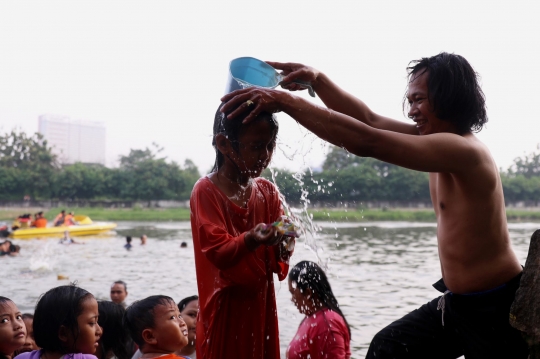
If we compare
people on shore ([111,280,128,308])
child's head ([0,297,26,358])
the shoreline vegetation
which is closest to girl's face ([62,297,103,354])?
child's head ([0,297,26,358])

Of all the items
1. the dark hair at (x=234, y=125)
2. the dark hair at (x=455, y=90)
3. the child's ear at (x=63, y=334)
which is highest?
the dark hair at (x=455, y=90)

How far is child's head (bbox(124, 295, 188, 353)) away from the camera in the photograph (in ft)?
10.9

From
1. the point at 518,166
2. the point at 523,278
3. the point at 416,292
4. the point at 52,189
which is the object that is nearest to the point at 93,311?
the point at 523,278

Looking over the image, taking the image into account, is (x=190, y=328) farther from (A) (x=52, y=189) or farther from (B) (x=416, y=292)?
(A) (x=52, y=189)

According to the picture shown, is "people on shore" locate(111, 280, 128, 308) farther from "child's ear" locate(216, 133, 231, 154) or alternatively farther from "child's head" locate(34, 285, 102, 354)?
"child's ear" locate(216, 133, 231, 154)

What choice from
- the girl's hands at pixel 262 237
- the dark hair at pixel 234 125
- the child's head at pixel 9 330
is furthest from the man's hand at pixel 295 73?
the child's head at pixel 9 330

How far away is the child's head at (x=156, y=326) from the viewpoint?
10.9 feet

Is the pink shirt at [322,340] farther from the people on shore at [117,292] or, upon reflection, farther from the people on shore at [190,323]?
the people on shore at [117,292]

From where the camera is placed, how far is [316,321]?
415 centimetres

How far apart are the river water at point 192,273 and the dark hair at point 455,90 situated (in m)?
3.92

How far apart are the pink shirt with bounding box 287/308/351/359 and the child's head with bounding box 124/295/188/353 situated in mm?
1018

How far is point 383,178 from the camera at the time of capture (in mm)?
43812

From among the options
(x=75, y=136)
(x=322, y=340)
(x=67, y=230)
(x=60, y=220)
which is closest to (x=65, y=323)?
(x=322, y=340)

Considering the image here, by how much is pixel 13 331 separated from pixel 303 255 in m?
14.6
